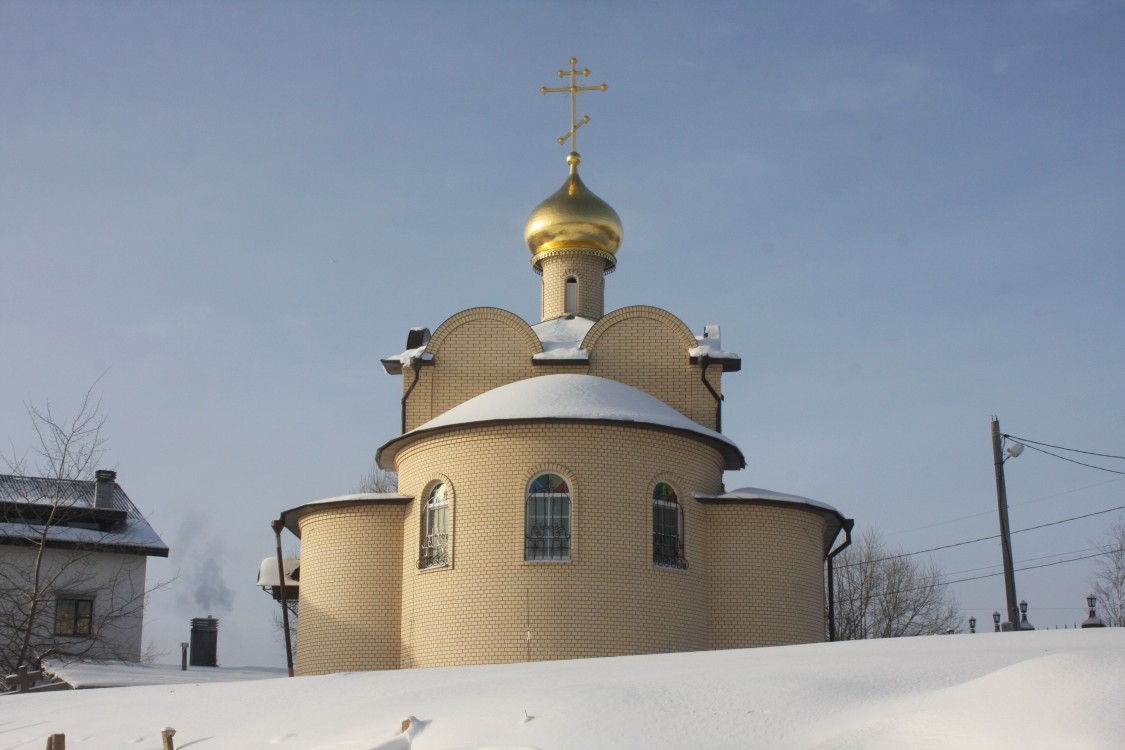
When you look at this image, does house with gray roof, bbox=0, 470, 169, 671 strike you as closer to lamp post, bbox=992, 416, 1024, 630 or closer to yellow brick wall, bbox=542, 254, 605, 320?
yellow brick wall, bbox=542, 254, 605, 320

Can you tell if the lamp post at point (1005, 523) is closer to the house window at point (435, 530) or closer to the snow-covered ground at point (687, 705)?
the snow-covered ground at point (687, 705)

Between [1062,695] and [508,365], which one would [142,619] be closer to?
[508,365]

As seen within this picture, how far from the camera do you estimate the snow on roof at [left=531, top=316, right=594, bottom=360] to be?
60.9 feet

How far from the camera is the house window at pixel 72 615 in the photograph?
966 inches

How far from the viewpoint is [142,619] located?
26.1 metres

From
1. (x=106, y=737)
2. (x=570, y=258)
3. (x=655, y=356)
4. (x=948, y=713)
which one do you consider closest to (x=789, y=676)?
(x=948, y=713)

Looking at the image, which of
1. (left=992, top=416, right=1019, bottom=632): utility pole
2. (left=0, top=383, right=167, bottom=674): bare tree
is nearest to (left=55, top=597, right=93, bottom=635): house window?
(left=0, top=383, right=167, bottom=674): bare tree

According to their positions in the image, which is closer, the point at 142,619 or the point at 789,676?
the point at 789,676

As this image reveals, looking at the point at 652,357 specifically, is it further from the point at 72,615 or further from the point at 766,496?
the point at 72,615

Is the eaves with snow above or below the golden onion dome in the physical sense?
below

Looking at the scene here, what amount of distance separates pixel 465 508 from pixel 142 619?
13266 millimetres

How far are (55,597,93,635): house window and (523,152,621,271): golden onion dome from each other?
1145 centimetres

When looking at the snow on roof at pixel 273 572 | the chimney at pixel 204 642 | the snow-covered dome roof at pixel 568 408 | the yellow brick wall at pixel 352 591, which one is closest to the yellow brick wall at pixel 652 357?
the snow-covered dome roof at pixel 568 408

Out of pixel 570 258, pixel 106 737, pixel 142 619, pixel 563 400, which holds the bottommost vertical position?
pixel 106 737
